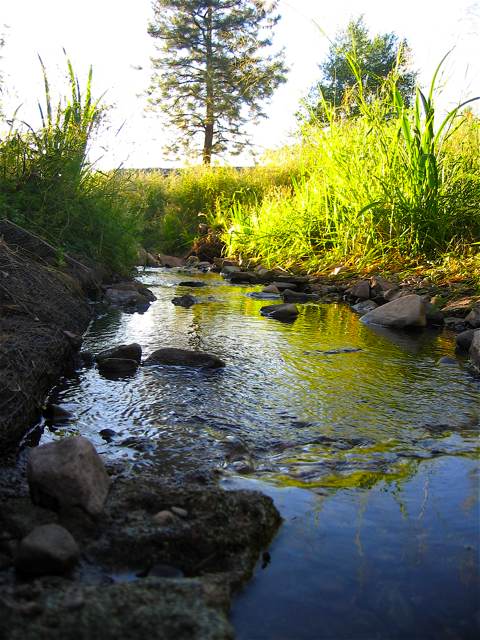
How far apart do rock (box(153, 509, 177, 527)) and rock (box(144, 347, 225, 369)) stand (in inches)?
62.3

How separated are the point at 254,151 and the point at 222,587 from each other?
78.2 feet

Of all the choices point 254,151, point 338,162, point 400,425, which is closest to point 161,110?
point 254,151

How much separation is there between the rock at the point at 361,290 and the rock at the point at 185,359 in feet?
9.01

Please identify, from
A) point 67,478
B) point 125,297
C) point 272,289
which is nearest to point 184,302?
point 125,297

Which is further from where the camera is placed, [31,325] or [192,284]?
[192,284]

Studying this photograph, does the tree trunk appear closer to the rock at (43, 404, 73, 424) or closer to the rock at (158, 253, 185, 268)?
the rock at (158, 253, 185, 268)

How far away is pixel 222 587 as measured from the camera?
1.11 metres

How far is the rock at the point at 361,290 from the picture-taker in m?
5.40

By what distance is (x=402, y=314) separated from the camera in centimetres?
424

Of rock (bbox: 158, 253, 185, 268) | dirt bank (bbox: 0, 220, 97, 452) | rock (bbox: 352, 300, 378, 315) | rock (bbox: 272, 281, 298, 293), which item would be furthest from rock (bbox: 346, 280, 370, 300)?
rock (bbox: 158, 253, 185, 268)

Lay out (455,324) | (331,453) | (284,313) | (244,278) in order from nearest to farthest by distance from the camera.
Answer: (331,453) < (455,324) < (284,313) < (244,278)

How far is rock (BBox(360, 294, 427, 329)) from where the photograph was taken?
4.20m

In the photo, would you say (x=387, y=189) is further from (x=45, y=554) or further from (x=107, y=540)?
(x=45, y=554)

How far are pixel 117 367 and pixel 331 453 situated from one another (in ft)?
4.20
